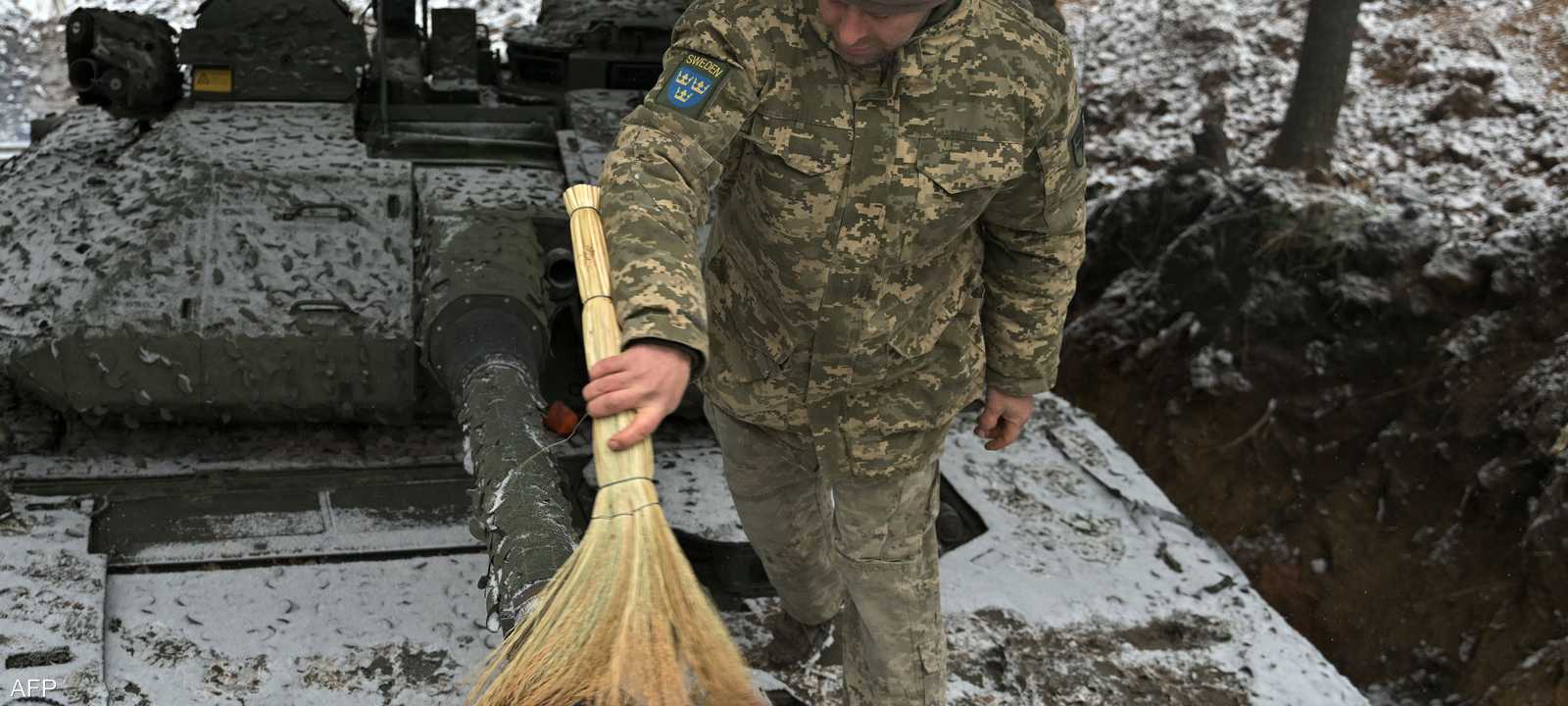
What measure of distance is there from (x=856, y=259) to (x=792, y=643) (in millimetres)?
1218

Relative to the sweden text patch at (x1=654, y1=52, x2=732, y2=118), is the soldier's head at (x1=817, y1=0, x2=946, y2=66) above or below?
above

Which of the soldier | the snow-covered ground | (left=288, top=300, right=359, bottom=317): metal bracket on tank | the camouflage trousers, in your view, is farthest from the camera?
(left=288, top=300, right=359, bottom=317): metal bracket on tank

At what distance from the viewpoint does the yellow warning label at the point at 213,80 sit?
13.7 feet

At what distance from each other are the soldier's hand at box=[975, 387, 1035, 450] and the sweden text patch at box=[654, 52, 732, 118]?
96cm

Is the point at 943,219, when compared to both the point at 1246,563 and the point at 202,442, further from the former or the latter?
the point at 1246,563

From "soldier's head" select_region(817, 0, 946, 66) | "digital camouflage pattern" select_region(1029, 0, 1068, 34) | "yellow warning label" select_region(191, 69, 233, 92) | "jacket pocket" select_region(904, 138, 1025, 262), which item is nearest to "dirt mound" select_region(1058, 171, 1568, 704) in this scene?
"digital camouflage pattern" select_region(1029, 0, 1068, 34)

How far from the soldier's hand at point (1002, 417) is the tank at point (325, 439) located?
674 millimetres

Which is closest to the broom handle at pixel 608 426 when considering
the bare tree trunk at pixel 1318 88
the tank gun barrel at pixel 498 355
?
the tank gun barrel at pixel 498 355

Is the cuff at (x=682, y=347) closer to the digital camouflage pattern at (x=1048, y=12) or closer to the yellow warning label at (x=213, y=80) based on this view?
the digital camouflage pattern at (x=1048, y=12)

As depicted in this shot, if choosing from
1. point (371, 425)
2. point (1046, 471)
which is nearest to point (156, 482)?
point (371, 425)

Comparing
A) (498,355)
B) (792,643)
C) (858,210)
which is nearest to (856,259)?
(858,210)

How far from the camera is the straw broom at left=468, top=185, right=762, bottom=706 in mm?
1696

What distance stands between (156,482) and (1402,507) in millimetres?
4505

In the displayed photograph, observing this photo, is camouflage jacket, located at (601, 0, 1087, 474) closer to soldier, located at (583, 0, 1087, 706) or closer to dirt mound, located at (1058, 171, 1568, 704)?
soldier, located at (583, 0, 1087, 706)
